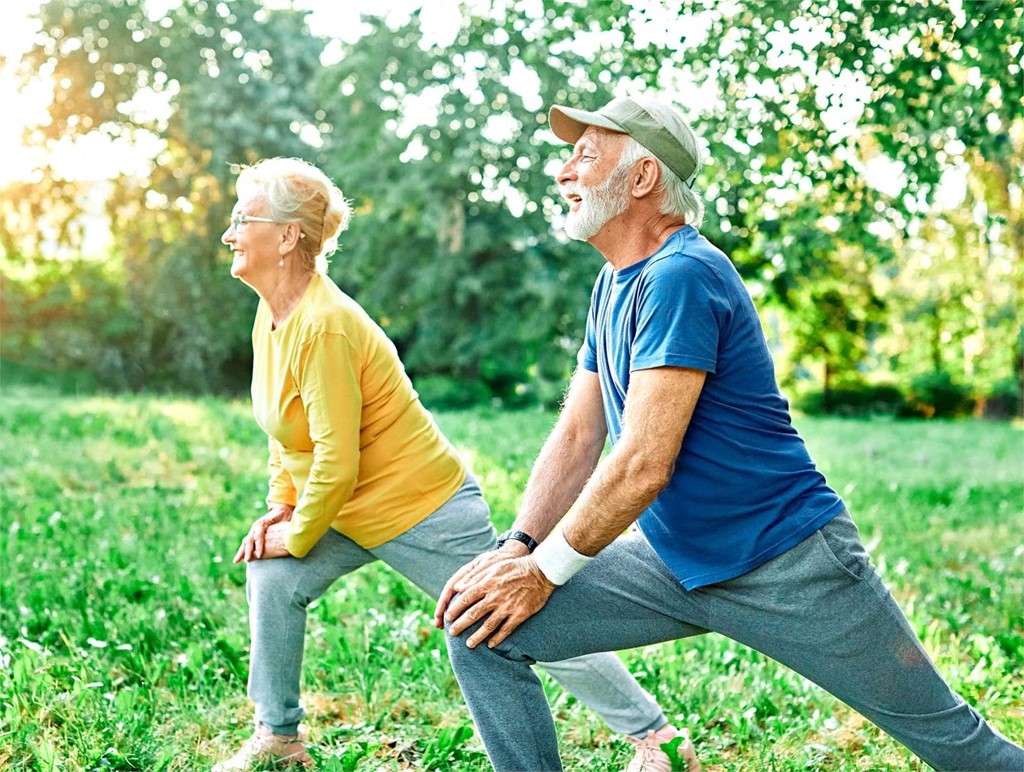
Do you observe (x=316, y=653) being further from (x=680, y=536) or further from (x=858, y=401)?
(x=858, y=401)

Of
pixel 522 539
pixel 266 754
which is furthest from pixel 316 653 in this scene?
pixel 522 539

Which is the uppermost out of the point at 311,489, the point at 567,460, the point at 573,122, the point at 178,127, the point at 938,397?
the point at 178,127

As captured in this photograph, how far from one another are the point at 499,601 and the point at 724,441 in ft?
2.21

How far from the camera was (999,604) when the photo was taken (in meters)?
6.16

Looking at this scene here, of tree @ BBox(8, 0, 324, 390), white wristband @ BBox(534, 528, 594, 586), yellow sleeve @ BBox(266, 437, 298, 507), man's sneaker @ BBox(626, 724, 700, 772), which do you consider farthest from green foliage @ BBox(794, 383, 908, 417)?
white wristband @ BBox(534, 528, 594, 586)

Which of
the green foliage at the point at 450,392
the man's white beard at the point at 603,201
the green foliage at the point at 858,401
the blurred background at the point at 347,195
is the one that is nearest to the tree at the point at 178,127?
the blurred background at the point at 347,195

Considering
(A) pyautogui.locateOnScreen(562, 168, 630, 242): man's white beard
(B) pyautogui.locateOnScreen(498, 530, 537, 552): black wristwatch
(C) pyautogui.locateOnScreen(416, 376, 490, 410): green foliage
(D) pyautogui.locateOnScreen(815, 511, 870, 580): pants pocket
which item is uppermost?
(A) pyautogui.locateOnScreen(562, 168, 630, 242): man's white beard

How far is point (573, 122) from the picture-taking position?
2973mm

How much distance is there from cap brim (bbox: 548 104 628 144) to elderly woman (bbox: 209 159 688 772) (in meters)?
0.97

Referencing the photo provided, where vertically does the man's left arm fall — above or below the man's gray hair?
below

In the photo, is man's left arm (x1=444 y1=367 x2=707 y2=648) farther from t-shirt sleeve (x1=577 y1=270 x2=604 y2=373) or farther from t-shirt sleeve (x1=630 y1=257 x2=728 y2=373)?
t-shirt sleeve (x1=577 y1=270 x2=604 y2=373)

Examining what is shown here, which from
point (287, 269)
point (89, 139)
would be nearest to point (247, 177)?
point (287, 269)

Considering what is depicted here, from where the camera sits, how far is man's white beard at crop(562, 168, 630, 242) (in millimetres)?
2877

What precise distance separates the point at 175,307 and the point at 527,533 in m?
25.1
